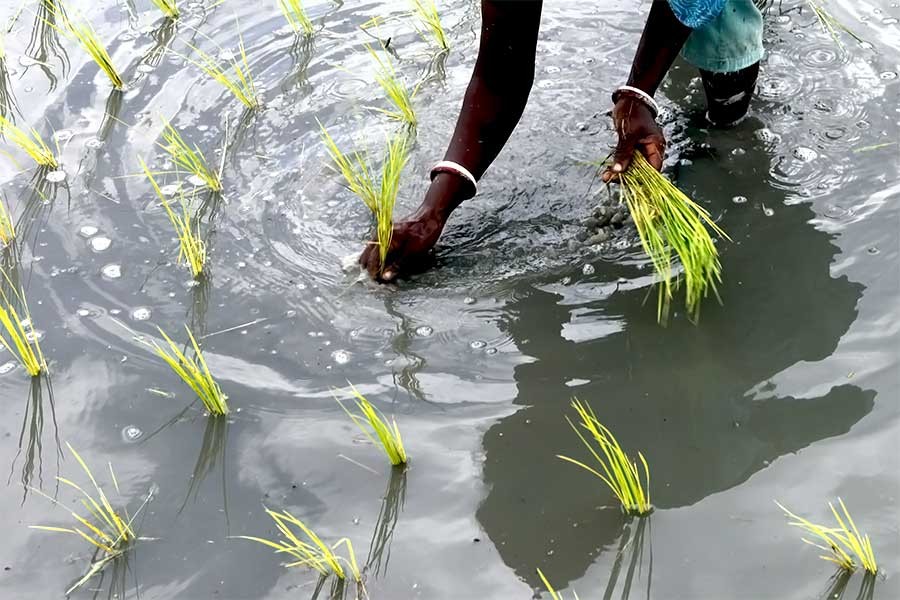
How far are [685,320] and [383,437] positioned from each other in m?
0.82

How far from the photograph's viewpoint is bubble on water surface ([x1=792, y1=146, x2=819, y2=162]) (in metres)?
2.61

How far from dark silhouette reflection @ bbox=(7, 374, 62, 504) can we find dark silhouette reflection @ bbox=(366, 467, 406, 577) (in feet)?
2.22

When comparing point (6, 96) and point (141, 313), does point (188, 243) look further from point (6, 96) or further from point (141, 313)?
point (6, 96)

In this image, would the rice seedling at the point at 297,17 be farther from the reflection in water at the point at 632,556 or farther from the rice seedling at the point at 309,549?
the reflection in water at the point at 632,556

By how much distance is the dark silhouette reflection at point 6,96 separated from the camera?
2945 mm

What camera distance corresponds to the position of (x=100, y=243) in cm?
240

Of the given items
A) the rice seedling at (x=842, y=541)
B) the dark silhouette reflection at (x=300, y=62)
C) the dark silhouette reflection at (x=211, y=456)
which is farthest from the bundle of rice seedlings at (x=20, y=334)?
the rice seedling at (x=842, y=541)

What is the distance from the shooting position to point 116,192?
2582mm

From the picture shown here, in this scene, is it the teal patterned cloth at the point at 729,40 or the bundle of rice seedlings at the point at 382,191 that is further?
the teal patterned cloth at the point at 729,40

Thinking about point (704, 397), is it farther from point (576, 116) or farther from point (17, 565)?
point (17, 565)

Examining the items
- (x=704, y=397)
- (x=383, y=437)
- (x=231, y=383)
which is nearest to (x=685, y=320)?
(x=704, y=397)

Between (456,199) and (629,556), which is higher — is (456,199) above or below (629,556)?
above

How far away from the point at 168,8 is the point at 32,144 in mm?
988

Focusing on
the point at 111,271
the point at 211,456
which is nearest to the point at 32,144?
the point at 111,271
